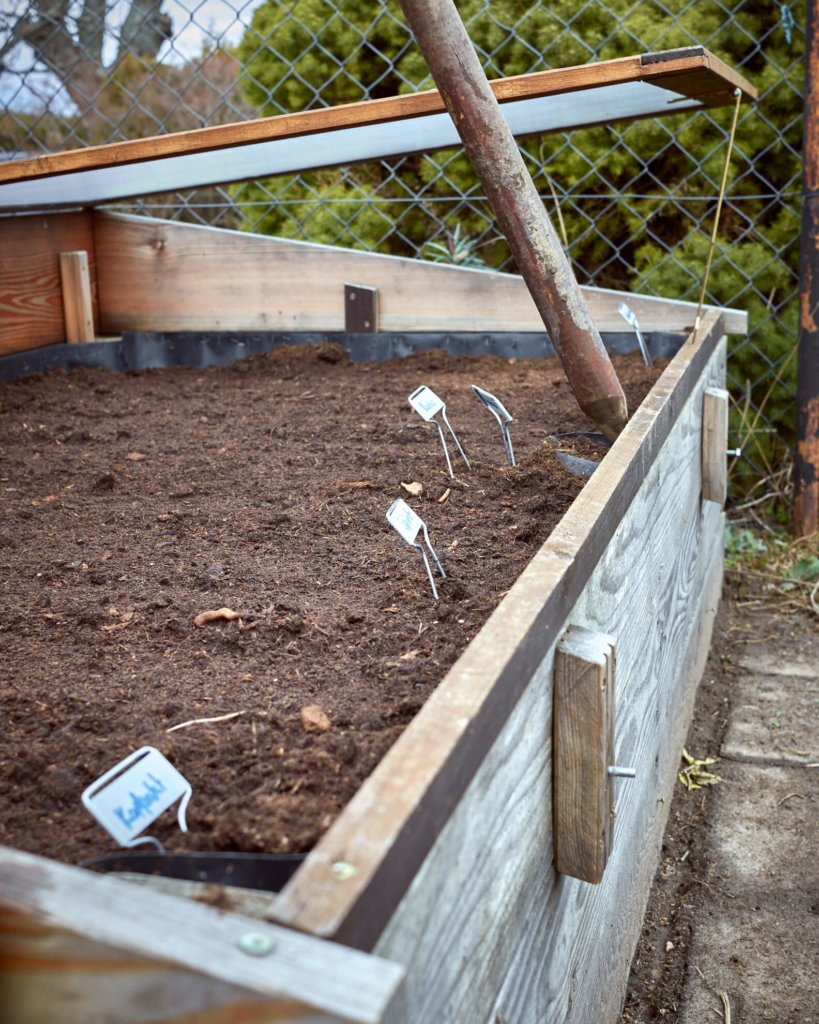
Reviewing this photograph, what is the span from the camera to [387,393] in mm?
2350

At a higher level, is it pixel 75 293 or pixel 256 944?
pixel 75 293

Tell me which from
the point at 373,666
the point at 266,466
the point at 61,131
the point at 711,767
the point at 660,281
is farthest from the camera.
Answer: the point at 61,131

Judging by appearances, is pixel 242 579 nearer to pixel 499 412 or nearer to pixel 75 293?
pixel 499 412

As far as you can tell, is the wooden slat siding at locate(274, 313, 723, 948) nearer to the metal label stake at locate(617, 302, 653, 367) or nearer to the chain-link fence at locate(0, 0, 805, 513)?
the metal label stake at locate(617, 302, 653, 367)

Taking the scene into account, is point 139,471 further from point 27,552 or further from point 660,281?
point 660,281

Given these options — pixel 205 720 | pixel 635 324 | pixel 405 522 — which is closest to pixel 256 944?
pixel 205 720

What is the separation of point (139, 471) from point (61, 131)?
16.7ft

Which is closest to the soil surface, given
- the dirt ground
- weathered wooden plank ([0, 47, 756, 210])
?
weathered wooden plank ([0, 47, 756, 210])

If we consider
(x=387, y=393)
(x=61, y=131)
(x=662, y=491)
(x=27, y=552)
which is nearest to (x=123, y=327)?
(x=387, y=393)

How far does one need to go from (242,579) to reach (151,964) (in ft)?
2.80

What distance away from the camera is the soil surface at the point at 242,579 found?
0.86m

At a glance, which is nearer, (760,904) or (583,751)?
(583,751)

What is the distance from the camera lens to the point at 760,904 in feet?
5.73

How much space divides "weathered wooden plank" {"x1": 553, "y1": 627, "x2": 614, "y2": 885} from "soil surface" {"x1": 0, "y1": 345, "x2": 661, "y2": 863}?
0.12 metres
